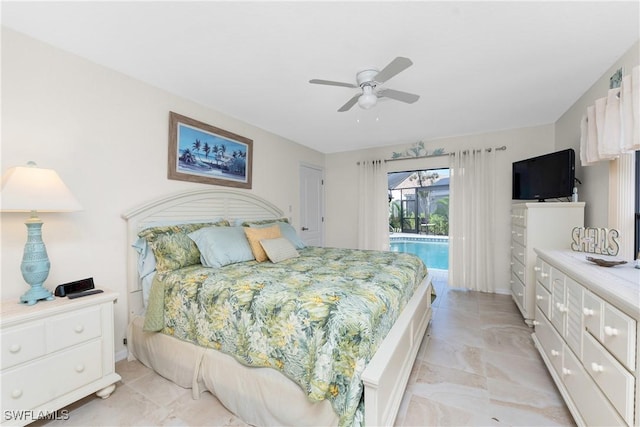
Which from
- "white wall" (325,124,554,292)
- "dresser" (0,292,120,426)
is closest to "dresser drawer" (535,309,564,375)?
"white wall" (325,124,554,292)

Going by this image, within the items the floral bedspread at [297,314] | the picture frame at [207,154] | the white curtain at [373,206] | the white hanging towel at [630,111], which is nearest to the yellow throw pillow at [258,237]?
the floral bedspread at [297,314]

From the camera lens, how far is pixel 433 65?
2105 millimetres

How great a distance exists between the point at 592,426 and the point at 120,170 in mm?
3451

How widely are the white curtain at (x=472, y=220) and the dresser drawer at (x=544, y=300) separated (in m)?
1.78

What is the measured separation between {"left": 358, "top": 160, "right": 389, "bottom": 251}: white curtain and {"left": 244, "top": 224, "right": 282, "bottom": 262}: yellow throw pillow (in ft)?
7.80

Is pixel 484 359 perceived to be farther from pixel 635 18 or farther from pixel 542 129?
pixel 542 129

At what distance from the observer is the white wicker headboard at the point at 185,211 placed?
2.25 m

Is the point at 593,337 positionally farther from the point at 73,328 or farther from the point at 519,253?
the point at 73,328

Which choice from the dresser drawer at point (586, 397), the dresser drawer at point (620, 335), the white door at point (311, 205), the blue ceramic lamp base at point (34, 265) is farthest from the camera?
the white door at point (311, 205)

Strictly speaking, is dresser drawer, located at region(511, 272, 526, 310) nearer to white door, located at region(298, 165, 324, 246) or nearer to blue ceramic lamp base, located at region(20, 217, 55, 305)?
white door, located at region(298, 165, 324, 246)

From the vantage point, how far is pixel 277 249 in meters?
2.51

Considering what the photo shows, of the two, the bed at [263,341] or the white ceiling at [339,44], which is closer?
the bed at [263,341]

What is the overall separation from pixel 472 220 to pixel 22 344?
471 centimetres

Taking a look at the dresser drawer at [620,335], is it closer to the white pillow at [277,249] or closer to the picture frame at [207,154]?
the white pillow at [277,249]
